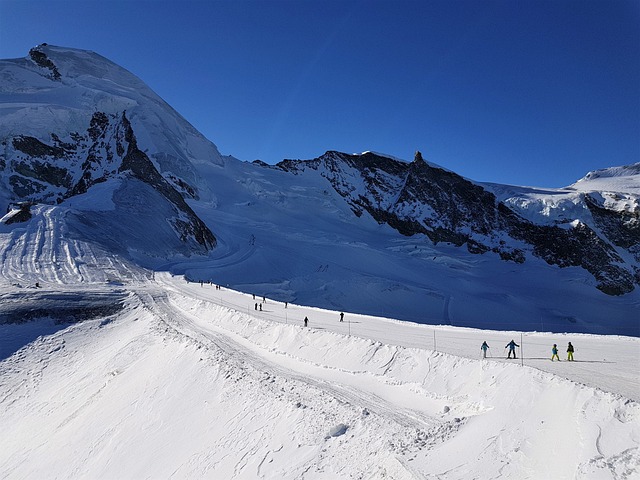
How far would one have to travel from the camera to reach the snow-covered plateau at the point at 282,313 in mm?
11594

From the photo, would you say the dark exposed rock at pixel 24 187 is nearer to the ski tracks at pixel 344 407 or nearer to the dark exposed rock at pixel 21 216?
the dark exposed rock at pixel 21 216

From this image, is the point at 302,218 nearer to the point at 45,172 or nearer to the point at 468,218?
the point at 468,218

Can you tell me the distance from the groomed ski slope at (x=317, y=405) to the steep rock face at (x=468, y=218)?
8220 cm

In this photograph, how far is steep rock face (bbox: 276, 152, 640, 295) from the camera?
90.8 m

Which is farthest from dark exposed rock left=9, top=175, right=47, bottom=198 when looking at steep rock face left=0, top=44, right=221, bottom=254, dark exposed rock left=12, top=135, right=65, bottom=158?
dark exposed rock left=12, top=135, right=65, bottom=158

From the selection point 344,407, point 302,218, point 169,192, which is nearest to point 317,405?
point 344,407

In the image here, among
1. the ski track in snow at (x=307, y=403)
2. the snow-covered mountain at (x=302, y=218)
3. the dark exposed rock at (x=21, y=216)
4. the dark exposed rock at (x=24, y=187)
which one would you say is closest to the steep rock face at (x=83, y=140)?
the dark exposed rock at (x=24, y=187)

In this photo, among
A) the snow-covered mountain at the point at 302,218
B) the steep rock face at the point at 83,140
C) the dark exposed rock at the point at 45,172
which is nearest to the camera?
the snow-covered mountain at the point at 302,218

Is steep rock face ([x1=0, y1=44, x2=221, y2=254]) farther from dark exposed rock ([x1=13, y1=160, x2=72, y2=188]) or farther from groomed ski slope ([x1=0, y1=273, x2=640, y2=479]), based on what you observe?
groomed ski slope ([x1=0, y1=273, x2=640, y2=479])

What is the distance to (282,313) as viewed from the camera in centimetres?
2933

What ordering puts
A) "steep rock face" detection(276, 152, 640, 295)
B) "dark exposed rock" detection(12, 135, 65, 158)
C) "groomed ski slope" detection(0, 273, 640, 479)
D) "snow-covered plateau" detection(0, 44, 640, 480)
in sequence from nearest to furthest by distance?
"groomed ski slope" detection(0, 273, 640, 479) < "snow-covered plateau" detection(0, 44, 640, 480) < "dark exposed rock" detection(12, 135, 65, 158) < "steep rock face" detection(276, 152, 640, 295)

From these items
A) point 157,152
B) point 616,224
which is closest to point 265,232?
point 157,152

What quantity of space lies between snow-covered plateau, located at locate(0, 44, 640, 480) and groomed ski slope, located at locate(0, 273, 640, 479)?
0.28ft

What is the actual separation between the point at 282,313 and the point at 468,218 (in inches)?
3438
